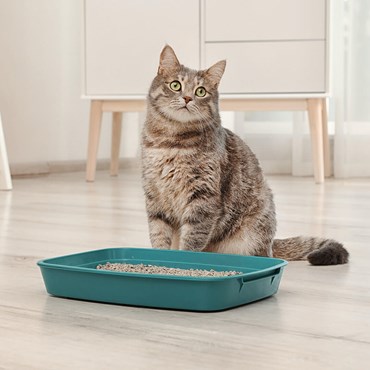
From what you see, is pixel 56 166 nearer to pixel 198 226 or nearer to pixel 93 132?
pixel 93 132

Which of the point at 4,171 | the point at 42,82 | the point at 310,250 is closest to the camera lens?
the point at 310,250

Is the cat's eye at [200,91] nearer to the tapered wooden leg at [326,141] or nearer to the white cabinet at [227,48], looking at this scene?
the white cabinet at [227,48]

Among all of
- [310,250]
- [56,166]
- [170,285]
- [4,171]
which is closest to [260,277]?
[170,285]

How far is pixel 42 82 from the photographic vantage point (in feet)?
13.3

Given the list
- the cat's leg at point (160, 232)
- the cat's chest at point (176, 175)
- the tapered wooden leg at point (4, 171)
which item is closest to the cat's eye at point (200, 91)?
the cat's chest at point (176, 175)

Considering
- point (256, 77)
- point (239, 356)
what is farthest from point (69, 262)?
point (256, 77)

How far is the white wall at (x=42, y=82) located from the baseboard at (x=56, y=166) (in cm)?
2

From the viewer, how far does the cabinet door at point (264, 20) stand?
3.34 metres

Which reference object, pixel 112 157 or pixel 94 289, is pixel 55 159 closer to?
pixel 112 157

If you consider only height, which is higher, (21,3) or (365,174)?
(21,3)

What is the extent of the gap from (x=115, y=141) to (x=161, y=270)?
8.99 feet

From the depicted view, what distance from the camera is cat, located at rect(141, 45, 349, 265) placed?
5.21ft

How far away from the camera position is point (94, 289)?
1.30m

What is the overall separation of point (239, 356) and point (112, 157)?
314cm
